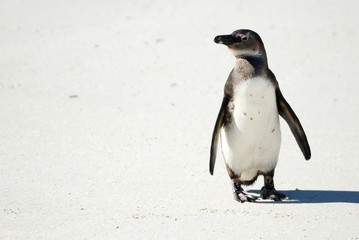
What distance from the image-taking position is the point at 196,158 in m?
5.60

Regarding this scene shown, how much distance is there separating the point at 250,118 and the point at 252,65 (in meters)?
0.33

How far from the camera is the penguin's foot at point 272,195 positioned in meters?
4.71

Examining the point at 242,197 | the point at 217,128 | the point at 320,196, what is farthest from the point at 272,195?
the point at 217,128

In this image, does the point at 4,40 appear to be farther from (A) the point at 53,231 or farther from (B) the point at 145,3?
(A) the point at 53,231

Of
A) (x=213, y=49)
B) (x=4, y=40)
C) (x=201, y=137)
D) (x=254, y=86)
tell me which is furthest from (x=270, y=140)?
(x=4, y=40)

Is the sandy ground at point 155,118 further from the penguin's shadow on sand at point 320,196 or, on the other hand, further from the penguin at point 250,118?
the penguin at point 250,118

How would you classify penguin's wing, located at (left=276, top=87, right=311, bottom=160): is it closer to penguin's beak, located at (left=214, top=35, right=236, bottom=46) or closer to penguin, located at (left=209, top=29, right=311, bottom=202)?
penguin, located at (left=209, top=29, right=311, bottom=202)

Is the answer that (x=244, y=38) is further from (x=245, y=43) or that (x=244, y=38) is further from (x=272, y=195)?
(x=272, y=195)

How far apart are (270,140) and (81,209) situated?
4.15 ft

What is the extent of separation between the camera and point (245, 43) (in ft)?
15.2

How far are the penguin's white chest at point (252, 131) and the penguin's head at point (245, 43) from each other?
0.21 metres

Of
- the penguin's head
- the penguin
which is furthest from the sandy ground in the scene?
the penguin's head

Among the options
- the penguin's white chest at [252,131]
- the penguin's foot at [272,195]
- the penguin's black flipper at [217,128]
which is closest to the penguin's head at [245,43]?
the penguin's white chest at [252,131]

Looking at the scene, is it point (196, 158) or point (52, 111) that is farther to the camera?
point (52, 111)
